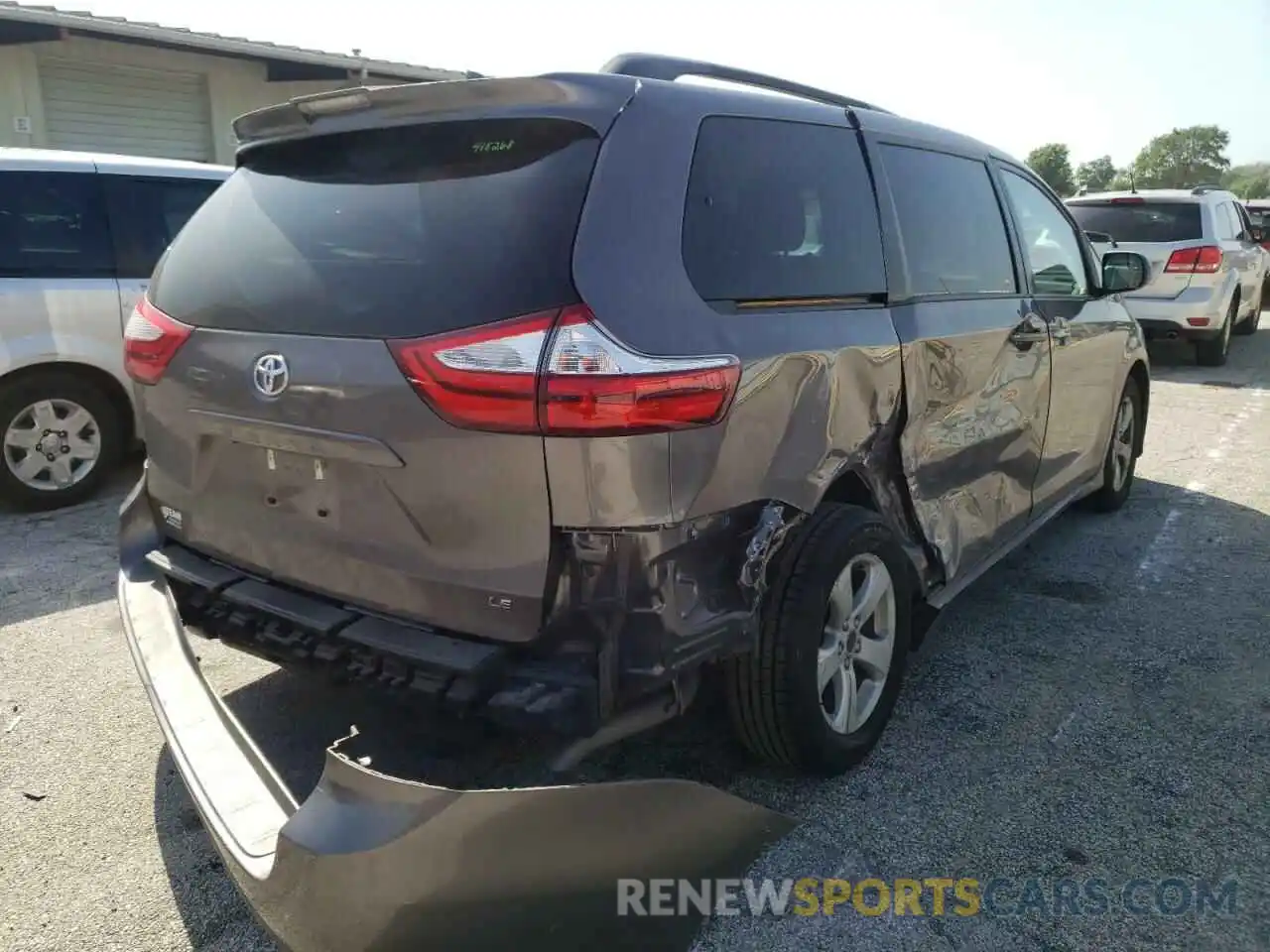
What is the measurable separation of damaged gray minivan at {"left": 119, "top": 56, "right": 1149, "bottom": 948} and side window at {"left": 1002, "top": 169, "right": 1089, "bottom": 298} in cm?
136

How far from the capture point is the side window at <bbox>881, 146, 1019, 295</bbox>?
3227mm

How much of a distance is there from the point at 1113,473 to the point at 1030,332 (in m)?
2.02

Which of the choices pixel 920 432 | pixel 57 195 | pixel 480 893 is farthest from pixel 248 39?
pixel 480 893

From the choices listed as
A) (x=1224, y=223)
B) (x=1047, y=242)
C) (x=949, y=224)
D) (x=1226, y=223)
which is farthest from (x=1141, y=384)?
(x=1226, y=223)

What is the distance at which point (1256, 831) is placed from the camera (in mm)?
2688

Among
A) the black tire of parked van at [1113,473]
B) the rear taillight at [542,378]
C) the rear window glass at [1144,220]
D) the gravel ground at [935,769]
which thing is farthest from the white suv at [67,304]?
the rear window glass at [1144,220]

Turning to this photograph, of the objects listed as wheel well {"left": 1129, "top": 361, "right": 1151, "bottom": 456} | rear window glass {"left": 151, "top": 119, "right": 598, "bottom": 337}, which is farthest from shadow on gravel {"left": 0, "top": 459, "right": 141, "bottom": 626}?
wheel well {"left": 1129, "top": 361, "right": 1151, "bottom": 456}

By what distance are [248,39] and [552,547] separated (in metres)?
11.9

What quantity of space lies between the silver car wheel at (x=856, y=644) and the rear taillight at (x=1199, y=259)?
9.07m

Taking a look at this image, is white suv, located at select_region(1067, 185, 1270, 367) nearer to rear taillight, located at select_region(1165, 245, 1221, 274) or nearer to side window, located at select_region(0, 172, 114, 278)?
rear taillight, located at select_region(1165, 245, 1221, 274)

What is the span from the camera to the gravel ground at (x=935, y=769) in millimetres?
2350

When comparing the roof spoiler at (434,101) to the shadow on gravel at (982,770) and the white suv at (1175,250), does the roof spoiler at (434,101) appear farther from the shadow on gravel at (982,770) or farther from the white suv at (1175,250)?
the white suv at (1175,250)

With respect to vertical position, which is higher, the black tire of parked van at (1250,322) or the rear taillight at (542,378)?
the rear taillight at (542,378)

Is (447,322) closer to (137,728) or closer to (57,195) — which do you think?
(137,728)
